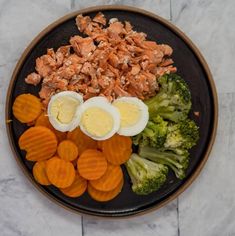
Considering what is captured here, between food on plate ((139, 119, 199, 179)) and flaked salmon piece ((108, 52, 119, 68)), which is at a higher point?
flaked salmon piece ((108, 52, 119, 68))

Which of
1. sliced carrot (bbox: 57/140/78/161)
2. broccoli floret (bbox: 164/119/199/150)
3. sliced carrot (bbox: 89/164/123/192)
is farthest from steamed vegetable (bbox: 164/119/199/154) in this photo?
sliced carrot (bbox: 57/140/78/161)

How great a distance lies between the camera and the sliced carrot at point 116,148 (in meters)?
1.80

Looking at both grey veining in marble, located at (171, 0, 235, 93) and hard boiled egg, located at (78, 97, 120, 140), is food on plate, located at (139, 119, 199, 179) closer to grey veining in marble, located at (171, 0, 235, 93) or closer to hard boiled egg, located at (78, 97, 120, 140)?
hard boiled egg, located at (78, 97, 120, 140)

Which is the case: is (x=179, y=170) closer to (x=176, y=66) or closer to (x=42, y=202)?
(x=176, y=66)

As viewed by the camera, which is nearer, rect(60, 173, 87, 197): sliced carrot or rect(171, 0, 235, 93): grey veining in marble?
rect(60, 173, 87, 197): sliced carrot

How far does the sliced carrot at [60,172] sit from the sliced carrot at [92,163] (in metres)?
0.04

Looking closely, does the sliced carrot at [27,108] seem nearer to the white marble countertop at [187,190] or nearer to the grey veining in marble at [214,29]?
the white marble countertop at [187,190]

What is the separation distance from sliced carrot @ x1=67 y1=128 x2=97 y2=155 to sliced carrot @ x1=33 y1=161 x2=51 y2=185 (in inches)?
5.8

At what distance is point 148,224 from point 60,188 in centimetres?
42

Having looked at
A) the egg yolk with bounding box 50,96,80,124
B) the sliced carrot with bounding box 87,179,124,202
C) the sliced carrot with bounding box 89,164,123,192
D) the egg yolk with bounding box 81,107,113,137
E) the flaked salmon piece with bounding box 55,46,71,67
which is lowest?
the sliced carrot with bounding box 87,179,124,202

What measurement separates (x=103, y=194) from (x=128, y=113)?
1.11 ft

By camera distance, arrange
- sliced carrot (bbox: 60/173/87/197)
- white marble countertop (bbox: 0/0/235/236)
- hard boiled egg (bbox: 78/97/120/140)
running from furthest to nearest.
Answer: white marble countertop (bbox: 0/0/235/236)
sliced carrot (bbox: 60/173/87/197)
hard boiled egg (bbox: 78/97/120/140)

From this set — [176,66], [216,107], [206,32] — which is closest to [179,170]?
[216,107]

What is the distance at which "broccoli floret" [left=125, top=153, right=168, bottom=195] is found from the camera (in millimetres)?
1827
